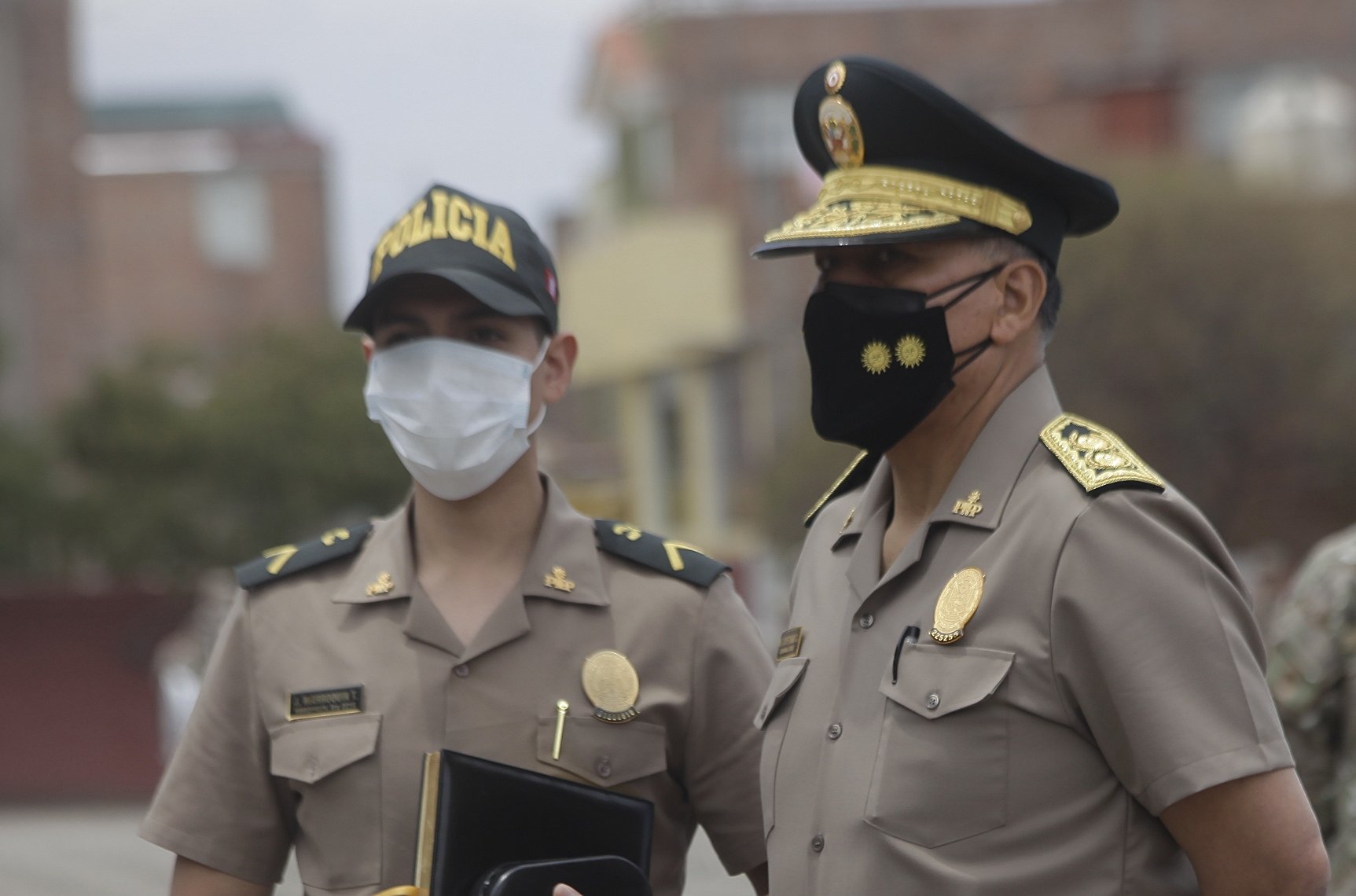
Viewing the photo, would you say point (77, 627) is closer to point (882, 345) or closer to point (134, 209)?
point (882, 345)

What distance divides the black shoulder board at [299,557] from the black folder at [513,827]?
23.2 inches

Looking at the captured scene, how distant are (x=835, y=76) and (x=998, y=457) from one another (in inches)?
25.6

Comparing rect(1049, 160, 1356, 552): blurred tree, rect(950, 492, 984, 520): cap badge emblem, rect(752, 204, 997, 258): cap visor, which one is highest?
rect(752, 204, 997, 258): cap visor

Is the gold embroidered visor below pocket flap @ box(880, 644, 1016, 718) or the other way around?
the other way around

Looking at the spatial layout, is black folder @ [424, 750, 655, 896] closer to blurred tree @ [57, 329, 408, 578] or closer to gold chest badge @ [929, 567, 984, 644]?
gold chest badge @ [929, 567, 984, 644]

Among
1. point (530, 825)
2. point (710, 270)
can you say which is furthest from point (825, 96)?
point (710, 270)

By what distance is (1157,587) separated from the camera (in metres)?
2.36

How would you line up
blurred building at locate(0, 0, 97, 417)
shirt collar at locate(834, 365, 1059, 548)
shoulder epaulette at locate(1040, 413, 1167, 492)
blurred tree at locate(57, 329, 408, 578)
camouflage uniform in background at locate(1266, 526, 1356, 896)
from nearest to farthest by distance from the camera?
shoulder epaulette at locate(1040, 413, 1167, 492) < shirt collar at locate(834, 365, 1059, 548) < camouflage uniform in background at locate(1266, 526, 1356, 896) < blurred tree at locate(57, 329, 408, 578) < blurred building at locate(0, 0, 97, 417)

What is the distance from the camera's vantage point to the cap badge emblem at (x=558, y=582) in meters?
3.24

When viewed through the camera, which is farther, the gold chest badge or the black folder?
the black folder

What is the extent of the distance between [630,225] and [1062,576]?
23.9 m

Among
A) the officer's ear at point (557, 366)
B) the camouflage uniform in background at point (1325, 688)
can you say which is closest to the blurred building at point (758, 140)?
the camouflage uniform in background at point (1325, 688)

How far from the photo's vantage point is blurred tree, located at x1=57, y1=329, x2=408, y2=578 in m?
25.5

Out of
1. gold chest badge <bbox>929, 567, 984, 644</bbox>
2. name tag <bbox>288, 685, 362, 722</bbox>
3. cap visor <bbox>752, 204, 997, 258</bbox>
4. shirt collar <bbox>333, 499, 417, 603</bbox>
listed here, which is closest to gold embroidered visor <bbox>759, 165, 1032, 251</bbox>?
cap visor <bbox>752, 204, 997, 258</bbox>
